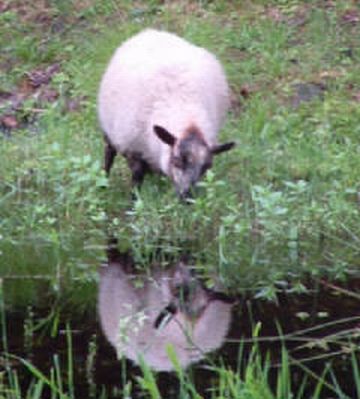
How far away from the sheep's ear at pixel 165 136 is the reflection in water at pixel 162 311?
1123mm

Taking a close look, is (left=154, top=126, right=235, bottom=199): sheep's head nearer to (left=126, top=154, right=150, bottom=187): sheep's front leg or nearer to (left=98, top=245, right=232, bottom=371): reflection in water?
(left=126, top=154, right=150, bottom=187): sheep's front leg

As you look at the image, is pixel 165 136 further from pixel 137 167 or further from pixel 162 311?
pixel 162 311

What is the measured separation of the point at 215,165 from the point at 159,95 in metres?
0.68

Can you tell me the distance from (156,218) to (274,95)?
3541 mm

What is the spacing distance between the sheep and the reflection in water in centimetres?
122

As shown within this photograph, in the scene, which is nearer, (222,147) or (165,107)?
(222,147)

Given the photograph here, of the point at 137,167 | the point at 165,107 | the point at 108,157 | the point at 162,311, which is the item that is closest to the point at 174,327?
the point at 162,311

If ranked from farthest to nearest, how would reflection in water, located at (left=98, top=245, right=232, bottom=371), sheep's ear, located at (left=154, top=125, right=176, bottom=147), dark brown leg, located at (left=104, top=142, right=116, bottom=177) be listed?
dark brown leg, located at (left=104, top=142, right=116, bottom=177) → sheep's ear, located at (left=154, top=125, right=176, bottom=147) → reflection in water, located at (left=98, top=245, right=232, bottom=371)

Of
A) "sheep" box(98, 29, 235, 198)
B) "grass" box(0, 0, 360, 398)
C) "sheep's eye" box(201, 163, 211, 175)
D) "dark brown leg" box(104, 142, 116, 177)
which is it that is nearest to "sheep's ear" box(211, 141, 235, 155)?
"sheep" box(98, 29, 235, 198)

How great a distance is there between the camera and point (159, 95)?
9117 millimetres

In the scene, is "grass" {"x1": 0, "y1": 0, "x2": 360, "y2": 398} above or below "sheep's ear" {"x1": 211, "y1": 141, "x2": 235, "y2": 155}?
below

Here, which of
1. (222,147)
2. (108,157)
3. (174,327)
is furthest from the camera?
(108,157)

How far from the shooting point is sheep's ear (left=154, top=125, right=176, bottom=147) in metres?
8.52

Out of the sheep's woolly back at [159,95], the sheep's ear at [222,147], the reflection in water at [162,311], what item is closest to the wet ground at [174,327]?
the reflection in water at [162,311]
